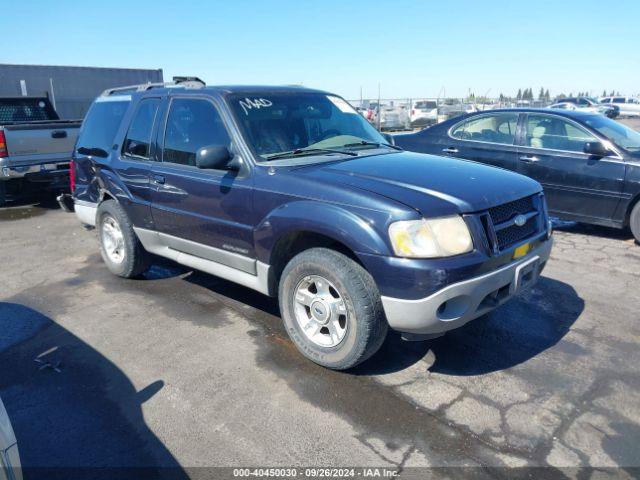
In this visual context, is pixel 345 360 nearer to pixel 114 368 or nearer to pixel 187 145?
pixel 114 368

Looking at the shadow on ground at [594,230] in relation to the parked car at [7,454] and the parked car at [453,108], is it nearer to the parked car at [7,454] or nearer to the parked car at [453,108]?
the parked car at [7,454]

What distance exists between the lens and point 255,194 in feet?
12.2

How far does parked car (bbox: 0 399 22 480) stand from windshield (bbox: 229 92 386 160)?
237 centimetres

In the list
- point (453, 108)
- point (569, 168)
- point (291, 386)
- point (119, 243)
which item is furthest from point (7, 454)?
point (453, 108)

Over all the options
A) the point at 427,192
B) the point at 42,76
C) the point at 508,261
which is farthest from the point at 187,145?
the point at 42,76

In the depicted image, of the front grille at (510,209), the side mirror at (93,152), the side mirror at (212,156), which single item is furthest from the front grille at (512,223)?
the side mirror at (93,152)

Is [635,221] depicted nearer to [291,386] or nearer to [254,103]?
[254,103]

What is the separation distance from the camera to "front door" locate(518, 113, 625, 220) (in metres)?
6.26

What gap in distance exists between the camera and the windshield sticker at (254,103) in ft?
13.4

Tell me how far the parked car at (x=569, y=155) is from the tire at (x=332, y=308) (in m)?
4.40

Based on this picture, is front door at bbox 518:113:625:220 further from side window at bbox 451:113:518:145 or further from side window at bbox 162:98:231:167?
side window at bbox 162:98:231:167

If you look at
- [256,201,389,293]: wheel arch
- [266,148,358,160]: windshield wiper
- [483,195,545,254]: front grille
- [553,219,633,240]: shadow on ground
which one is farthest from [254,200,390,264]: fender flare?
[553,219,633,240]: shadow on ground

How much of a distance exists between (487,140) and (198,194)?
474 centimetres

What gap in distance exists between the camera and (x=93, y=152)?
5484 millimetres
